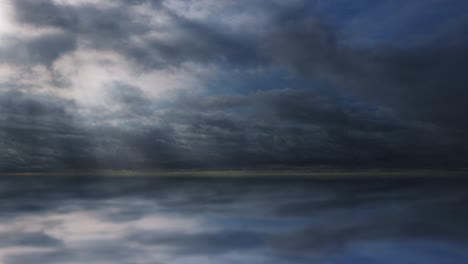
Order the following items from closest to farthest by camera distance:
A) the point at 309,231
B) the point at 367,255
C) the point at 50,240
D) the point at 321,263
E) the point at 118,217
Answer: the point at 321,263, the point at 367,255, the point at 50,240, the point at 309,231, the point at 118,217

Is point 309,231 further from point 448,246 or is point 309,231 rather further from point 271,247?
point 448,246

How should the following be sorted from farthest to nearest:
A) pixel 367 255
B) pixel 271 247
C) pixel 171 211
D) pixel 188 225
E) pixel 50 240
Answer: pixel 171 211 → pixel 188 225 → pixel 50 240 → pixel 271 247 → pixel 367 255

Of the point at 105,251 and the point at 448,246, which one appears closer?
the point at 105,251

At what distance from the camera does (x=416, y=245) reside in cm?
1716

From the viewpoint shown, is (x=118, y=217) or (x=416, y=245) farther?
(x=118, y=217)

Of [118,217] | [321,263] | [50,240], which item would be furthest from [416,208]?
[50,240]

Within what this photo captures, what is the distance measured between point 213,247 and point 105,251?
500cm

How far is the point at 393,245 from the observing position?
17094mm

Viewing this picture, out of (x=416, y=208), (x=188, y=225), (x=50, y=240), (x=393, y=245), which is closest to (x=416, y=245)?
(x=393, y=245)

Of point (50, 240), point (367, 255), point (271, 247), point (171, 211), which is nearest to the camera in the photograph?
point (367, 255)

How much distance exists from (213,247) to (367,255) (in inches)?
282

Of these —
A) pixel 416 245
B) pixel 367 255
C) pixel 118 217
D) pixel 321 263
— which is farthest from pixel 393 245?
pixel 118 217

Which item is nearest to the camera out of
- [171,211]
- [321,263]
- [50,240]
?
[321,263]

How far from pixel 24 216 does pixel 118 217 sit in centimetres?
806
